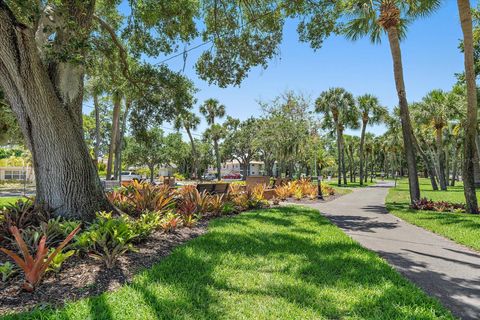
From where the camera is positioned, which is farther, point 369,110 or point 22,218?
point 369,110

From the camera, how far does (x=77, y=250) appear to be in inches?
183

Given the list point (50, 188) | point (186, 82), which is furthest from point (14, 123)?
point (50, 188)

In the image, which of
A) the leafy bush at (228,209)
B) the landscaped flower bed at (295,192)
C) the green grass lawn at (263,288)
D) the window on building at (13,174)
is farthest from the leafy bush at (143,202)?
the window on building at (13,174)

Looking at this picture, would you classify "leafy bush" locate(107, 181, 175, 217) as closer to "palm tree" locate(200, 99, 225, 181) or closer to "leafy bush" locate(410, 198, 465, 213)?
"leafy bush" locate(410, 198, 465, 213)

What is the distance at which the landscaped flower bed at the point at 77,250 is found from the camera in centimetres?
362

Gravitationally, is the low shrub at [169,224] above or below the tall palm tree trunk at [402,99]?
below

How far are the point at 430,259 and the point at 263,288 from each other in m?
3.40

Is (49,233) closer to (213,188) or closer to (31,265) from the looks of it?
(31,265)

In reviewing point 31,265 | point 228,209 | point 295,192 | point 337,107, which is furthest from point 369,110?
point 31,265

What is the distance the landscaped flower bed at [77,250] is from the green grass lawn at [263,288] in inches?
14.2

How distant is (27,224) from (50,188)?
74 cm

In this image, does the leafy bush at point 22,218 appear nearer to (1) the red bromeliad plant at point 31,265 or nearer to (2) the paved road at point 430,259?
(1) the red bromeliad plant at point 31,265

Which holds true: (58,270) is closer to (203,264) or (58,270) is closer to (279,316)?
(203,264)

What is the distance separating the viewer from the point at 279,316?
318 cm
